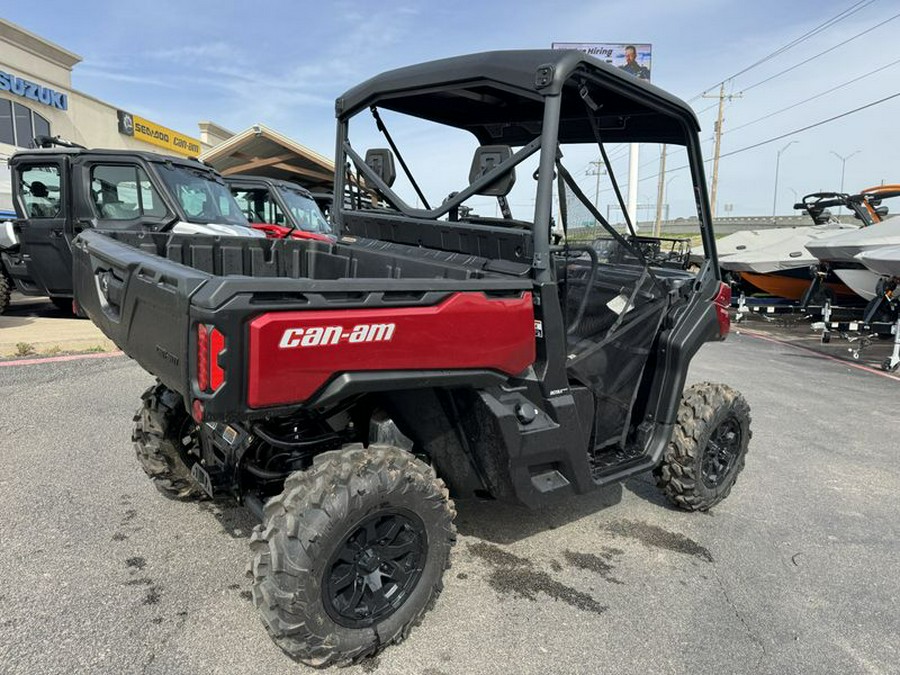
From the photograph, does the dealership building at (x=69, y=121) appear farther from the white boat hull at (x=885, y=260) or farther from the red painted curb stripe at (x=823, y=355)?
the white boat hull at (x=885, y=260)

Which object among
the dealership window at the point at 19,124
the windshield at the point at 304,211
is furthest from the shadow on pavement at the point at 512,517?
the dealership window at the point at 19,124

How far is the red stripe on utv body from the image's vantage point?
2.02 meters

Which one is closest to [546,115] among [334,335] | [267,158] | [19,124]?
[334,335]

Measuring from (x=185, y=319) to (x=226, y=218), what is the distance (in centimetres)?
792

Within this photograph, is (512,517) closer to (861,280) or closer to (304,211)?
(304,211)

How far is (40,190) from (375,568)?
8.80 m

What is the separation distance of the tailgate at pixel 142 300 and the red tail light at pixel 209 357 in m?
0.06

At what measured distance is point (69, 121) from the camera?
851 inches

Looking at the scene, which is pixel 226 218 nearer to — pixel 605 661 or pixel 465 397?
pixel 465 397

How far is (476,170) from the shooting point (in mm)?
2930

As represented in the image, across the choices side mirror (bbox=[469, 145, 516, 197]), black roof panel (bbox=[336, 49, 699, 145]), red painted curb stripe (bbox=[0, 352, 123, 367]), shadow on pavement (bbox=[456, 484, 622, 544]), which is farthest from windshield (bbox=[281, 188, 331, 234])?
side mirror (bbox=[469, 145, 516, 197])

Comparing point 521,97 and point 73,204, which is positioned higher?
point 521,97

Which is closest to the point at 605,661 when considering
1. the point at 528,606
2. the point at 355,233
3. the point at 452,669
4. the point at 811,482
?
the point at 528,606

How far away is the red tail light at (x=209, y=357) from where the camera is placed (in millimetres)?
1943
